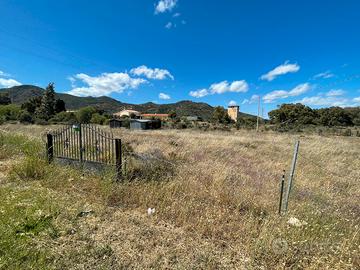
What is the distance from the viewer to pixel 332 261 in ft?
8.86

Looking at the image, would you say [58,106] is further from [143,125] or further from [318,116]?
[318,116]

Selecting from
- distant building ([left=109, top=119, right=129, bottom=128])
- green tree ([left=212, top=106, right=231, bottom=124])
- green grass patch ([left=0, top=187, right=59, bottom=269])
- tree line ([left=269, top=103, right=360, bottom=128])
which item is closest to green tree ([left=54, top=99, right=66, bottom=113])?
distant building ([left=109, top=119, right=129, bottom=128])

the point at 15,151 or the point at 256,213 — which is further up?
the point at 15,151

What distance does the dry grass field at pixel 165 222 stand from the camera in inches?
110

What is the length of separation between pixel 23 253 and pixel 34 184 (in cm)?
284

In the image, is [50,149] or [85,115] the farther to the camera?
[85,115]

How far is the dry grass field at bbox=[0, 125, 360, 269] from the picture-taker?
279cm

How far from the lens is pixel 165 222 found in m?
3.79

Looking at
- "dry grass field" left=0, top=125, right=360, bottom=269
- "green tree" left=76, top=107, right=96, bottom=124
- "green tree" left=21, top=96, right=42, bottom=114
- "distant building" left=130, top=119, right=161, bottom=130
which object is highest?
"green tree" left=21, top=96, right=42, bottom=114

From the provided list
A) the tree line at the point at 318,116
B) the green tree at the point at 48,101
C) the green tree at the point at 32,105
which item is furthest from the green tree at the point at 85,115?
the tree line at the point at 318,116

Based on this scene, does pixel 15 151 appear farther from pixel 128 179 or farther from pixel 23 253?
pixel 23 253

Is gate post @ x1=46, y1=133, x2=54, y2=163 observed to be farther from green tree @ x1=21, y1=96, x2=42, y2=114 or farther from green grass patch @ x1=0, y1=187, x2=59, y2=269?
green tree @ x1=21, y1=96, x2=42, y2=114

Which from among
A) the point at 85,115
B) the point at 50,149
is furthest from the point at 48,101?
the point at 50,149

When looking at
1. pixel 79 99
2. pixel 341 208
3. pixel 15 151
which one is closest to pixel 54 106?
pixel 15 151
